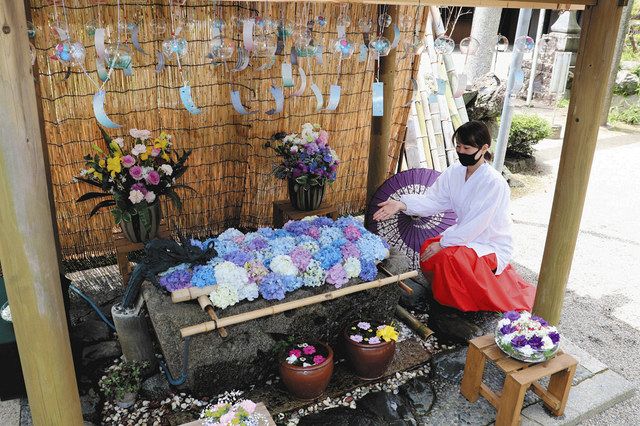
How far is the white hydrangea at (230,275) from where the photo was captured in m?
3.53

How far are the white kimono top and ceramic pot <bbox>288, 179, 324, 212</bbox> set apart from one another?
1.32 meters

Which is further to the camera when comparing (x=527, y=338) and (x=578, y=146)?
(x=578, y=146)

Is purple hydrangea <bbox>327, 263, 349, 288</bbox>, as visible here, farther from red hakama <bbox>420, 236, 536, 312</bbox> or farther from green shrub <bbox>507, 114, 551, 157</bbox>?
green shrub <bbox>507, 114, 551, 157</bbox>

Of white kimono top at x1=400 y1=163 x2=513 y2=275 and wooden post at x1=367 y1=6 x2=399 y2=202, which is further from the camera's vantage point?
wooden post at x1=367 y1=6 x2=399 y2=202

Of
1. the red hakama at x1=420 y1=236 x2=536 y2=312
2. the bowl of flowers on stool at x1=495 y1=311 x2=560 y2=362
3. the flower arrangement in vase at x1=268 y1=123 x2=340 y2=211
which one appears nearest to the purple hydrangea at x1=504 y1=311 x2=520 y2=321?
the bowl of flowers on stool at x1=495 y1=311 x2=560 y2=362

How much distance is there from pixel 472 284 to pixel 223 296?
2120mm

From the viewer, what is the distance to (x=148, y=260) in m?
3.58

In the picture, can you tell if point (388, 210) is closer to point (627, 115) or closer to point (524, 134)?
point (524, 134)

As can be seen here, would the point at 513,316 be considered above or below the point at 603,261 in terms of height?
above

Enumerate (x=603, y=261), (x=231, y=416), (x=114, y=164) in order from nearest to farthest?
1. (x=231, y=416)
2. (x=114, y=164)
3. (x=603, y=261)

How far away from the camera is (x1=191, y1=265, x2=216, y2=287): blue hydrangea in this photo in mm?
3488

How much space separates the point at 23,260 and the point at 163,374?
1.88m

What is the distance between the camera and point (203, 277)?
11.5 feet

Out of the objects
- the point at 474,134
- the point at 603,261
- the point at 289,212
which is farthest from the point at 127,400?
the point at 603,261
